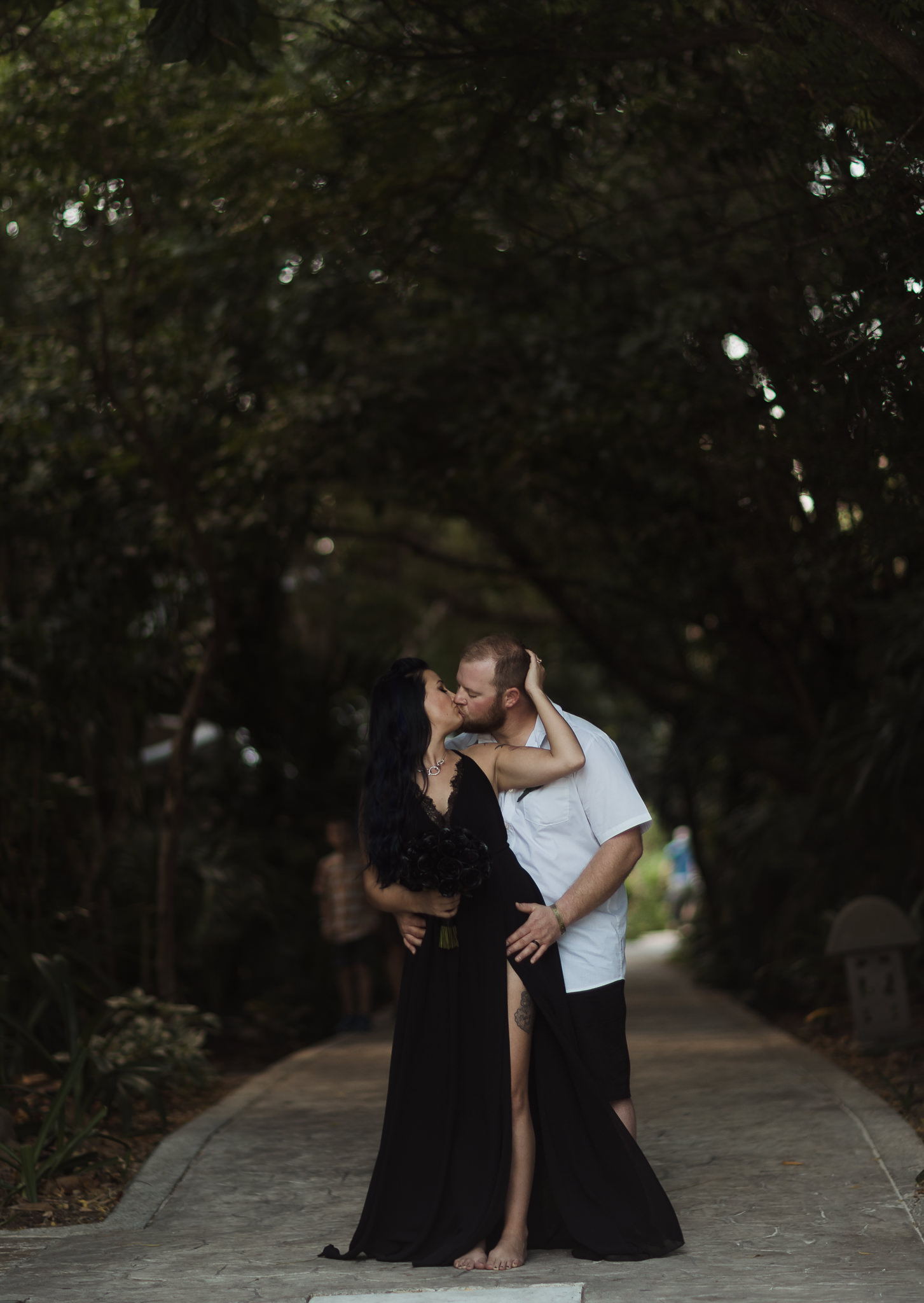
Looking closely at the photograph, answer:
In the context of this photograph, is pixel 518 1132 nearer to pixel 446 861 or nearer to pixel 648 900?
pixel 446 861

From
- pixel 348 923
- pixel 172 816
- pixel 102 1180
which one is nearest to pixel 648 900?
pixel 348 923

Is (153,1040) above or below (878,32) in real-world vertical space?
below

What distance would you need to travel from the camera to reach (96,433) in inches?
393

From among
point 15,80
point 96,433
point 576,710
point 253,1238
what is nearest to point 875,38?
point 253,1238

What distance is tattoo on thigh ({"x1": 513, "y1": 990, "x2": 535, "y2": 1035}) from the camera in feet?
13.7

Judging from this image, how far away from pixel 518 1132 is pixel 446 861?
87 centimetres

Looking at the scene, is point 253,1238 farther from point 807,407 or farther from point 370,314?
point 370,314

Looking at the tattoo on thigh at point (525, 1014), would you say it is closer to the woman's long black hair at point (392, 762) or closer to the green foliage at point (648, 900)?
the woman's long black hair at point (392, 762)

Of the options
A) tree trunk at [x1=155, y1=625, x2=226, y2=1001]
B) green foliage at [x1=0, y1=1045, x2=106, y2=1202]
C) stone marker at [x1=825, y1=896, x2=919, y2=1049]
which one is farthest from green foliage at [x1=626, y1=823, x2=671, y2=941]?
green foliage at [x1=0, y1=1045, x2=106, y2=1202]

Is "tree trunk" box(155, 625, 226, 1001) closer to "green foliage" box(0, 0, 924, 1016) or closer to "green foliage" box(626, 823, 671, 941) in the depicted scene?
"green foliage" box(0, 0, 924, 1016)

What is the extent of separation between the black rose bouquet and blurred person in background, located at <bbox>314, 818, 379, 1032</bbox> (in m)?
6.61

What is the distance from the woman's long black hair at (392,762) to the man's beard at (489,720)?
5.5 inches

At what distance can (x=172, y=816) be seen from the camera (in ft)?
28.7

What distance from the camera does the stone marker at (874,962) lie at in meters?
7.61
